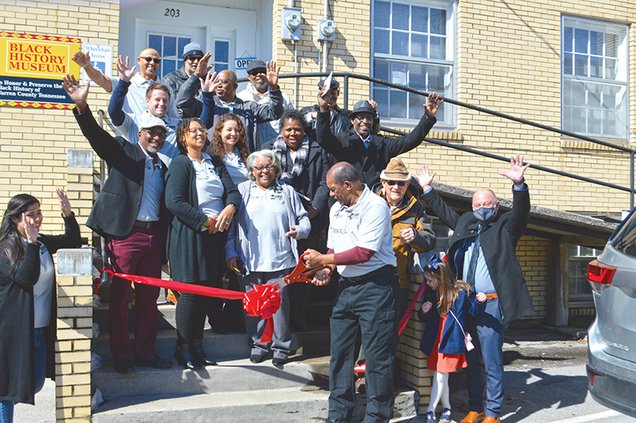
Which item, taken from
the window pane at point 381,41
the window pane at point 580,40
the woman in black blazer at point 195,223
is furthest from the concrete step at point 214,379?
the window pane at point 580,40

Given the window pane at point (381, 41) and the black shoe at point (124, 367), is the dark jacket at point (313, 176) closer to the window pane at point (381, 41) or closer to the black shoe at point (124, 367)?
the black shoe at point (124, 367)

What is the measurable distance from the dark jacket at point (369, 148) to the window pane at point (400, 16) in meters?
3.71

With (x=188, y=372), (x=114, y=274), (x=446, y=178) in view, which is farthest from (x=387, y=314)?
(x=446, y=178)

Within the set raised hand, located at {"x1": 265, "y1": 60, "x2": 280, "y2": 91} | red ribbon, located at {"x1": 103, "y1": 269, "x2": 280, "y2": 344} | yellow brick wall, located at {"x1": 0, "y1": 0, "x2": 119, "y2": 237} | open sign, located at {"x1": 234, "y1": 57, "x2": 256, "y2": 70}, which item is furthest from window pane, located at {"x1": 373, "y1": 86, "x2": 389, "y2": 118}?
red ribbon, located at {"x1": 103, "y1": 269, "x2": 280, "y2": 344}

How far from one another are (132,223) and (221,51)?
15.0 ft

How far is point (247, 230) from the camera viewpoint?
5559 millimetres

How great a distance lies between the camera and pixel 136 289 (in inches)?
208

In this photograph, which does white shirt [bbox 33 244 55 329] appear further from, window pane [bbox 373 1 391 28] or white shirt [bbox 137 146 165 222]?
window pane [bbox 373 1 391 28]

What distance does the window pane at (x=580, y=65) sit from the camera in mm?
10570

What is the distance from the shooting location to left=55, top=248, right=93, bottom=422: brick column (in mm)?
4758

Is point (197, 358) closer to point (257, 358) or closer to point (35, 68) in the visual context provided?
point (257, 358)

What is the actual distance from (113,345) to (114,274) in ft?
1.86

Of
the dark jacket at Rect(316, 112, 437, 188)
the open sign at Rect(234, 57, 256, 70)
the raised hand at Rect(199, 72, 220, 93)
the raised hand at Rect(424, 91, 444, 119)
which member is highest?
the open sign at Rect(234, 57, 256, 70)

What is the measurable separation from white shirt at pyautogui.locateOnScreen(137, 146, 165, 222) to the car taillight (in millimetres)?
3190
